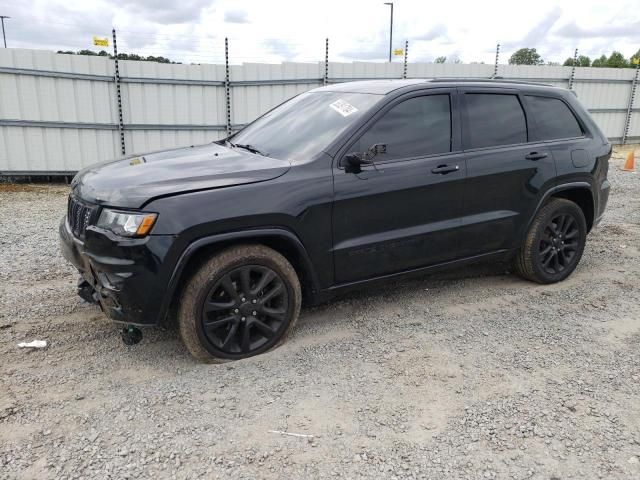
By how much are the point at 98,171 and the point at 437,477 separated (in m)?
2.87

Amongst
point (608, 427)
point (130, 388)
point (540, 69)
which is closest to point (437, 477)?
point (608, 427)

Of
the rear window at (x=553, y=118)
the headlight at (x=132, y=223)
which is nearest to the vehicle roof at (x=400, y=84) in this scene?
the rear window at (x=553, y=118)

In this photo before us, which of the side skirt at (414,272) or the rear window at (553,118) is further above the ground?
the rear window at (553,118)

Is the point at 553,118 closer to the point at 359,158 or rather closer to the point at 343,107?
the point at 343,107

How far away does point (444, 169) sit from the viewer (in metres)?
4.04

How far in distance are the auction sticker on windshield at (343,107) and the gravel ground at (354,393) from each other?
1601mm

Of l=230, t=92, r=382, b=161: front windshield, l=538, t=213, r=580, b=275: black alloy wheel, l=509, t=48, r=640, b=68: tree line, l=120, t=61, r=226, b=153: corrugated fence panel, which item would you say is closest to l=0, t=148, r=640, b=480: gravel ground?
l=538, t=213, r=580, b=275: black alloy wheel

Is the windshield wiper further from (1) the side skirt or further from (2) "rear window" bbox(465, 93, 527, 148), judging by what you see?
(2) "rear window" bbox(465, 93, 527, 148)

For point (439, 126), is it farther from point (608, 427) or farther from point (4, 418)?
point (4, 418)

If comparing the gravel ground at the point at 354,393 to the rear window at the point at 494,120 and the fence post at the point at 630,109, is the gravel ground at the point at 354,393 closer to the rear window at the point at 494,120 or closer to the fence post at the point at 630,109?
the rear window at the point at 494,120

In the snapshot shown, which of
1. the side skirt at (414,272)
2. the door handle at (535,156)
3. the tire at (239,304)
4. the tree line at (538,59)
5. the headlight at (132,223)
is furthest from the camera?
the tree line at (538,59)

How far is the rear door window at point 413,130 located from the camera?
3.81m

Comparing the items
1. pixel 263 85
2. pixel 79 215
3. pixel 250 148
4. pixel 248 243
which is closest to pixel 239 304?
pixel 248 243

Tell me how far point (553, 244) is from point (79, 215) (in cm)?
403
